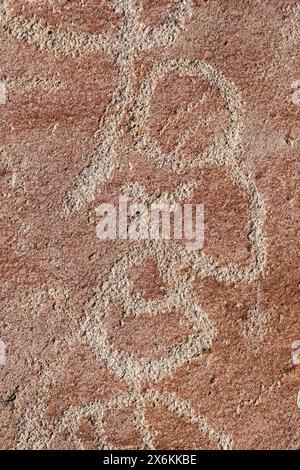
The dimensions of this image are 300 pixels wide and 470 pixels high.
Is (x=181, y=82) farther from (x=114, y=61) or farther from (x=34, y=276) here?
(x=34, y=276)

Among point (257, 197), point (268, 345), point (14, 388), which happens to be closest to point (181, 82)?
point (257, 197)

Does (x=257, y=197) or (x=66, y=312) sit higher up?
(x=257, y=197)
